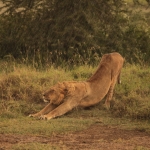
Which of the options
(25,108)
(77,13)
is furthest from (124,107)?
(77,13)

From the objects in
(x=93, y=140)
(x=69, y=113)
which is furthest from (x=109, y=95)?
(x=93, y=140)

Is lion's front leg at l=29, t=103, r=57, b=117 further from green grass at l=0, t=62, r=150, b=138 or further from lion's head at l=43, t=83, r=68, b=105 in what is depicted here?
green grass at l=0, t=62, r=150, b=138

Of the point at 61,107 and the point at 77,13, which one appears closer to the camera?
the point at 61,107

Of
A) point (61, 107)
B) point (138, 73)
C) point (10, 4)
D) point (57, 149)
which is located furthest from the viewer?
point (10, 4)

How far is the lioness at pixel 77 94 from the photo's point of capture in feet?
23.7

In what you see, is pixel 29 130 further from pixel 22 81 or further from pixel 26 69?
pixel 26 69

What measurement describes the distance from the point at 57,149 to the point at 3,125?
1.47 metres

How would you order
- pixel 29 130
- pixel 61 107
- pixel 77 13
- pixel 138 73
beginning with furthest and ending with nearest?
pixel 77 13
pixel 138 73
pixel 61 107
pixel 29 130

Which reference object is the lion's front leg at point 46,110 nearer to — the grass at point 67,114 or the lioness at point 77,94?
the lioness at point 77,94

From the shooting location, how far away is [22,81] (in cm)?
847

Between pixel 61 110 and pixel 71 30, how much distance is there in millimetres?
6237

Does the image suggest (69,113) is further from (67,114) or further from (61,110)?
(61,110)

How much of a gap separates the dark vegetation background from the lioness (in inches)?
174

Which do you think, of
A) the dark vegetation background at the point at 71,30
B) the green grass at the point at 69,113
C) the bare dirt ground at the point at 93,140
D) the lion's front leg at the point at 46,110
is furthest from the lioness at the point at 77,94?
the dark vegetation background at the point at 71,30
